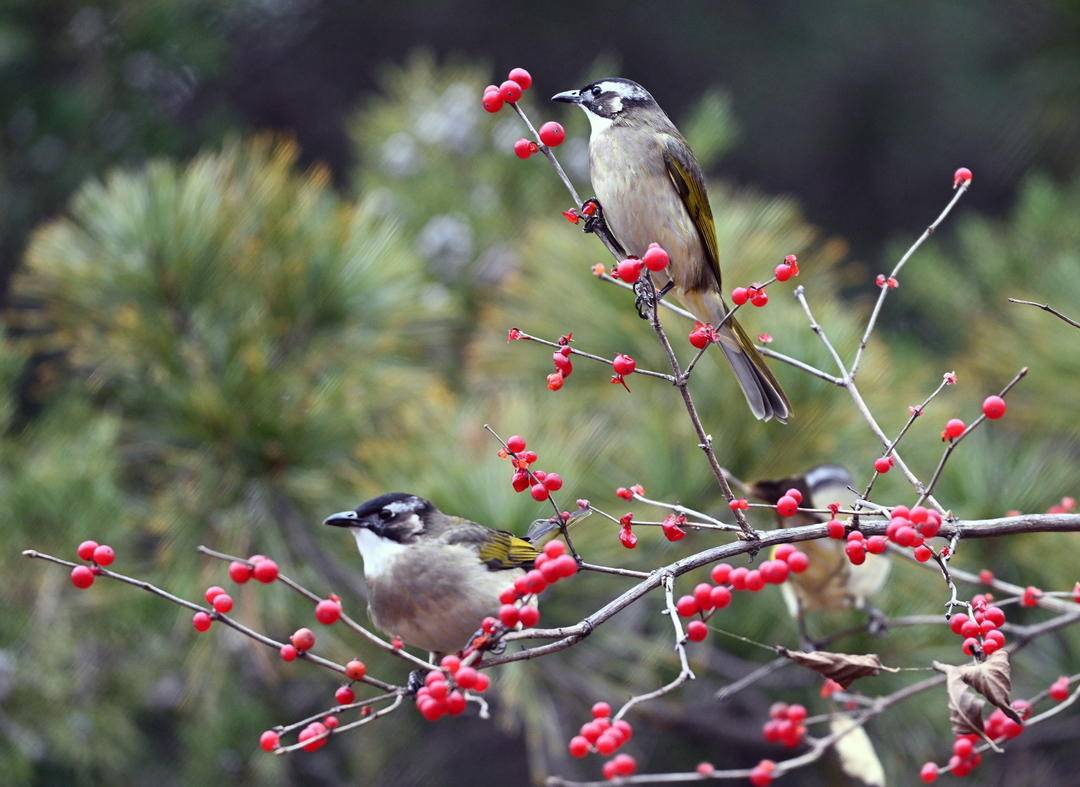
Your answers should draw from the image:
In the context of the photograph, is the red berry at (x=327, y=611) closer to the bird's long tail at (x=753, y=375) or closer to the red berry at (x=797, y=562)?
the red berry at (x=797, y=562)

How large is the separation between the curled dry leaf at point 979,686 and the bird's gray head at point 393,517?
3.26 feet

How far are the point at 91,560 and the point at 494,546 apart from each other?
86 cm

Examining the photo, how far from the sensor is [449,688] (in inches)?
56.5

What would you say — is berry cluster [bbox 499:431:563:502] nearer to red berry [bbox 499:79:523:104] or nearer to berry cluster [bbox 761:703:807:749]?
red berry [bbox 499:79:523:104]

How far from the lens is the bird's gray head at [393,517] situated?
2.21 m

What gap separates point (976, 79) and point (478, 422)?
5.12 m

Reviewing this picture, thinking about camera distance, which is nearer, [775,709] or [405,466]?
[775,709]

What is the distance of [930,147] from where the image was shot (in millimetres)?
7680

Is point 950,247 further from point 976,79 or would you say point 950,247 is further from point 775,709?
point 775,709

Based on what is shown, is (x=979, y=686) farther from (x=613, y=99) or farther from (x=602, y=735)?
(x=613, y=99)

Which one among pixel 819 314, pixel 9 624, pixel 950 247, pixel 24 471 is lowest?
pixel 950 247

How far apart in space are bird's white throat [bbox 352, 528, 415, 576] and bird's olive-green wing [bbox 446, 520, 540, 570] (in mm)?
97

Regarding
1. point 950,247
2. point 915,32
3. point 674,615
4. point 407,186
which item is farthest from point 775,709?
point 915,32

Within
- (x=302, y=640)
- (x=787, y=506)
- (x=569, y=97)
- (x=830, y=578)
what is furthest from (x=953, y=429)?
(x=569, y=97)
